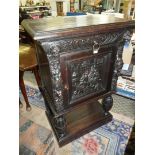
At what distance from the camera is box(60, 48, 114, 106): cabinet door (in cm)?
87

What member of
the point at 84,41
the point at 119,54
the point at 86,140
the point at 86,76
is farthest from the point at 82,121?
the point at 84,41

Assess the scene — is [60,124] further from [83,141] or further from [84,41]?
[84,41]

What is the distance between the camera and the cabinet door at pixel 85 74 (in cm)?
87

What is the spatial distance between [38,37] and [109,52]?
501 mm

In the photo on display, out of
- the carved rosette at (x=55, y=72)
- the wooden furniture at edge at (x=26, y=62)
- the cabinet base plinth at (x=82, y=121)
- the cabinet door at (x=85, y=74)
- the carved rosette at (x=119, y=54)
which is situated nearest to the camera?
the carved rosette at (x=55, y=72)

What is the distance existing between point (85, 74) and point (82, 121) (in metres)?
0.59

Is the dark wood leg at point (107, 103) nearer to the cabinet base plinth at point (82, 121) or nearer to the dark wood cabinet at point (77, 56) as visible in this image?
the cabinet base plinth at point (82, 121)

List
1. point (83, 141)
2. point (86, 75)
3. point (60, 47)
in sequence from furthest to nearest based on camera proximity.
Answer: point (83, 141) < point (86, 75) < point (60, 47)

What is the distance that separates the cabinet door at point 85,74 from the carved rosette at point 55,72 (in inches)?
1.4

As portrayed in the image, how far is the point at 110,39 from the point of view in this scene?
0.92m

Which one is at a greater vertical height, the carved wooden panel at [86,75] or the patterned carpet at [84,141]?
the carved wooden panel at [86,75]

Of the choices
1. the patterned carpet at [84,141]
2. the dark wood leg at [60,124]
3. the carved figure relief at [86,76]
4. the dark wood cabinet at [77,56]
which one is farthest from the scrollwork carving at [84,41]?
the patterned carpet at [84,141]

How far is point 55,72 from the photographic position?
0.83m

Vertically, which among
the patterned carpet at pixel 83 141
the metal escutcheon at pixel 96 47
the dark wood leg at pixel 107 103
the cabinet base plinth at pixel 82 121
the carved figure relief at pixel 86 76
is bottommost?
the patterned carpet at pixel 83 141
